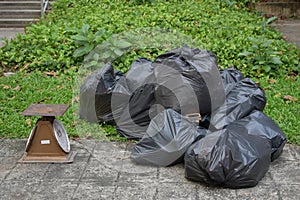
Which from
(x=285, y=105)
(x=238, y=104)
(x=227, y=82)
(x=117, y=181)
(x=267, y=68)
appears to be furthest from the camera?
(x=267, y=68)

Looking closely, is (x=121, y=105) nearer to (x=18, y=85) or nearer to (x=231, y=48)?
(x=18, y=85)

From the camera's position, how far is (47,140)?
5.25 metres

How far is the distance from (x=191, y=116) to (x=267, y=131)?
2.53 ft

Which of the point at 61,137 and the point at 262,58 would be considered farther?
the point at 262,58

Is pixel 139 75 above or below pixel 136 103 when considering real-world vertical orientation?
above

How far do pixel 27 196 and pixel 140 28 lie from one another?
5.14 meters

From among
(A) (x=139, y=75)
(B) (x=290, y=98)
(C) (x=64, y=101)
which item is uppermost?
(A) (x=139, y=75)

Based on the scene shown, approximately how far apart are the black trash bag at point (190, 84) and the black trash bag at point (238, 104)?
107 mm

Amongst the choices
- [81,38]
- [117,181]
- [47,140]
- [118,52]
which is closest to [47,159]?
[47,140]

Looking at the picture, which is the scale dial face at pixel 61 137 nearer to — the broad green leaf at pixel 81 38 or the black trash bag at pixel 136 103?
the black trash bag at pixel 136 103

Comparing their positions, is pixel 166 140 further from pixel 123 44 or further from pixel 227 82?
pixel 123 44

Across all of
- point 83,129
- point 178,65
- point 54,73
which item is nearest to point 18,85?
point 54,73

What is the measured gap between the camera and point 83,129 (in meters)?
6.06

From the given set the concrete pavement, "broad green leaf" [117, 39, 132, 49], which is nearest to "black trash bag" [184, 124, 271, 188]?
the concrete pavement
